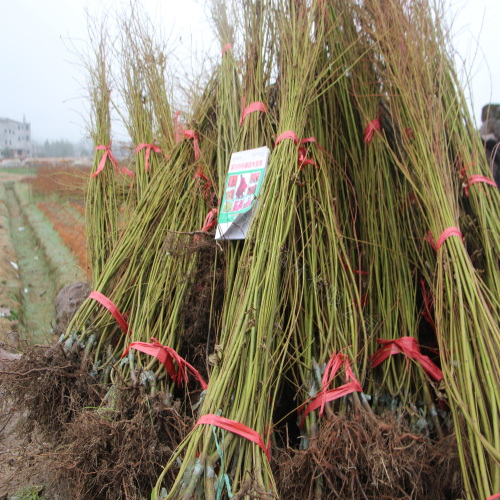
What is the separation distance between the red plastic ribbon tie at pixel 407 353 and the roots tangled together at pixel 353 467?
0.94ft

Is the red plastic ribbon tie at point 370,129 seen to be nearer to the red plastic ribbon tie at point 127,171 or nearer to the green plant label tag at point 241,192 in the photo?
the green plant label tag at point 241,192

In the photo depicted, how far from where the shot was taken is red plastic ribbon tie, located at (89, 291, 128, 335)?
1.28 meters

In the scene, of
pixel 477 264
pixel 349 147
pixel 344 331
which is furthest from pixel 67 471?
pixel 349 147

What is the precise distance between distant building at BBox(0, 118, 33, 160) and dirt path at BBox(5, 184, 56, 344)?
1.79 feet

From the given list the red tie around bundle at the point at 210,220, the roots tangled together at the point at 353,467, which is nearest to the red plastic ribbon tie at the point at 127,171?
the red tie around bundle at the point at 210,220

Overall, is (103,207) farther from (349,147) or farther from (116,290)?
(349,147)

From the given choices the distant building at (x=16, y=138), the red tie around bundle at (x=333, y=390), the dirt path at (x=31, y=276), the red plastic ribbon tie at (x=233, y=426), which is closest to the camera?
the red plastic ribbon tie at (x=233, y=426)

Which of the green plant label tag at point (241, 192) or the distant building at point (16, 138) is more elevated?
the distant building at point (16, 138)

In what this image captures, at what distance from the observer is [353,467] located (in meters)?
0.84

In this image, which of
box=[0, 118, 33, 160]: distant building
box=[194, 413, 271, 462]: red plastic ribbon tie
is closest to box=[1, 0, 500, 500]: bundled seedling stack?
box=[194, 413, 271, 462]: red plastic ribbon tie

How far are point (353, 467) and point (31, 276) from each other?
3.07 metres

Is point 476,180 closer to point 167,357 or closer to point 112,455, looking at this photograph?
point 167,357

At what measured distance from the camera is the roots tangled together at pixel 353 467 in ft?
2.85

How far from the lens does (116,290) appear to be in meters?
1.36
